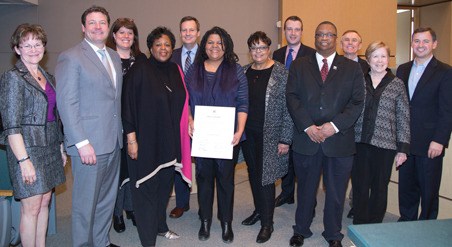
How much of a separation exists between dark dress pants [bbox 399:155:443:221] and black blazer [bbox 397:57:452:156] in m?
0.12

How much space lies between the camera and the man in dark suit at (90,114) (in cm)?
246

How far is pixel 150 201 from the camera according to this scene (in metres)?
2.96

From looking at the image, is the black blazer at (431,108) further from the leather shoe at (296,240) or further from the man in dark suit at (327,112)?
the leather shoe at (296,240)

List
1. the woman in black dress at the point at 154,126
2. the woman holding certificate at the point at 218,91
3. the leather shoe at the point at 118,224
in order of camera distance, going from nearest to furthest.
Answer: the woman in black dress at the point at 154,126, the woman holding certificate at the point at 218,91, the leather shoe at the point at 118,224

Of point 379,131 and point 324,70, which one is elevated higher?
point 324,70

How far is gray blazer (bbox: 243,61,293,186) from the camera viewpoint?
10.2ft

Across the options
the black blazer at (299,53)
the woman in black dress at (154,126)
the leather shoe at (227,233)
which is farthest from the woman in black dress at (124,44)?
the black blazer at (299,53)

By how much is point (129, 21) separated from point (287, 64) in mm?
1652

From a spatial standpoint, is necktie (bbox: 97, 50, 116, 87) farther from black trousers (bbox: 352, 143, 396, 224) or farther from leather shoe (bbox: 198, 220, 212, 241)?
black trousers (bbox: 352, 143, 396, 224)

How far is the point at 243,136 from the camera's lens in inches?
124

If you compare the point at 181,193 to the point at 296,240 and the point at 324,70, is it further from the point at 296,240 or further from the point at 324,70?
the point at 324,70

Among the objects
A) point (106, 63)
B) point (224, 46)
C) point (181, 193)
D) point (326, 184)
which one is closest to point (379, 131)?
point (326, 184)

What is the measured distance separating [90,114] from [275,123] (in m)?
1.37

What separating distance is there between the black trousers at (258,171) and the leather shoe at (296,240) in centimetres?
22
